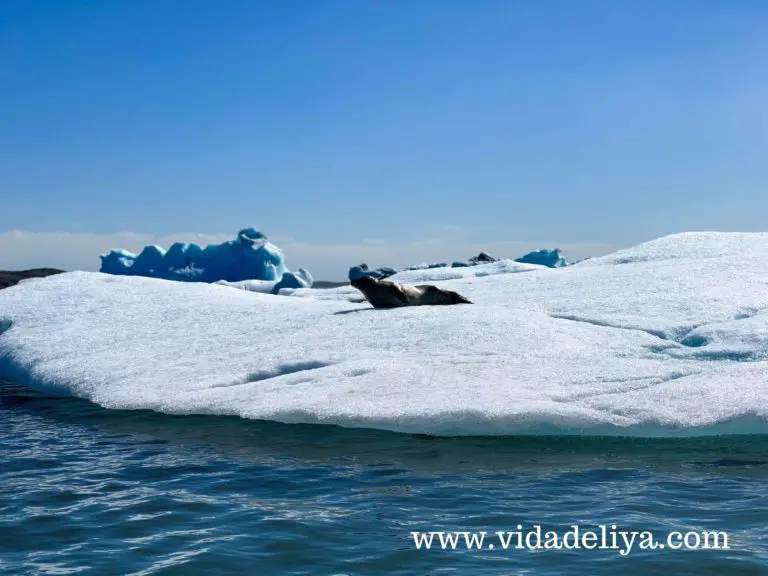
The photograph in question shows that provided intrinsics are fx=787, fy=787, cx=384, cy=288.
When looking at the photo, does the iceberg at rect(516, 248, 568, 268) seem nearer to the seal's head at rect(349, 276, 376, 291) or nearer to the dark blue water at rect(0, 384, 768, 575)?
the seal's head at rect(349, 276, 376, 291)

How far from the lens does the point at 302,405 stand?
263 inches

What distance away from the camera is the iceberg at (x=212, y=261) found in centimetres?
3481

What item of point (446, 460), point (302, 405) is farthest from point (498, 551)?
point (302, 405)

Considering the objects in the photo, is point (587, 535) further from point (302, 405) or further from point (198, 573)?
point (302, 405)

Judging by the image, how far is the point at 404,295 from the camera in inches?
439

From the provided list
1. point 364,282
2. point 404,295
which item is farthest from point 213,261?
point 404,295

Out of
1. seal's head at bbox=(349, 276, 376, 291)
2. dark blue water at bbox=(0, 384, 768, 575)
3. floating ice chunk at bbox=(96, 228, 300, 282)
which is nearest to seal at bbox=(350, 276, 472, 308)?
seal's head at bbox=(349, 276, 376, 291)

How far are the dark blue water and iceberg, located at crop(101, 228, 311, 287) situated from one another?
2803 centimetres

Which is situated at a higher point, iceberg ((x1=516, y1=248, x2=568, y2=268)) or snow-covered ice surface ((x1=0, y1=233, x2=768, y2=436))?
iceberg ((x1=516, y1=248, x2=568, y2=268))

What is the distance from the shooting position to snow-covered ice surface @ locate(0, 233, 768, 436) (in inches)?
247

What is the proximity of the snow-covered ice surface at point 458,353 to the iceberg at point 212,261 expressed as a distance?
21.2 metres

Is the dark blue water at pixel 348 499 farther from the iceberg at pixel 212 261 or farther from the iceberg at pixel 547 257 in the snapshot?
the iceberg at pixel 212 261

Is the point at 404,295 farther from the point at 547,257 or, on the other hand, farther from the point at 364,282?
the point at 547,257

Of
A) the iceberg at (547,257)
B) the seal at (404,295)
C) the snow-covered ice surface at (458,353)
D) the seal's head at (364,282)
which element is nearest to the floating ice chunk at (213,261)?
the iceberg at (547,257)
